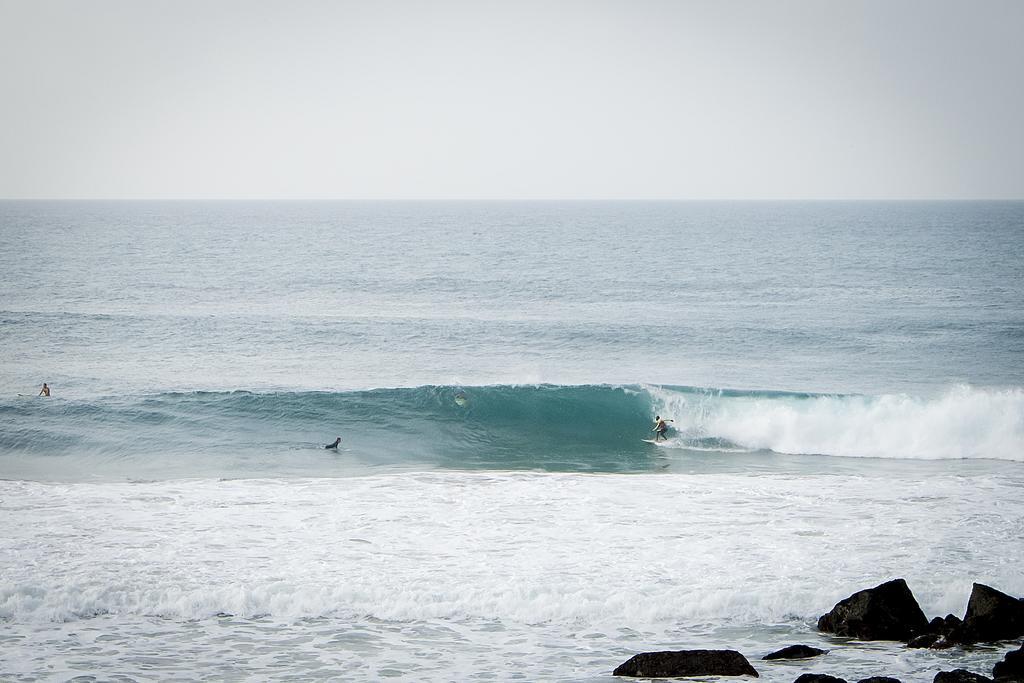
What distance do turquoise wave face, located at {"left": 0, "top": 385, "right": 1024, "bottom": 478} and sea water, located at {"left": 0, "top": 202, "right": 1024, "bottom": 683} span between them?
0.11m

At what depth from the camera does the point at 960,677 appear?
8648mm

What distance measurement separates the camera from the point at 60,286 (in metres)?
51.7

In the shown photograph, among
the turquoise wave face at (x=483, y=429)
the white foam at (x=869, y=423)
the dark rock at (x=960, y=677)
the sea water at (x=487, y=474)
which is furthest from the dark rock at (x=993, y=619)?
Result: the white foam at (x=869, y=423)

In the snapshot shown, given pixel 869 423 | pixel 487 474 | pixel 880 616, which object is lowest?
pixel 487 474

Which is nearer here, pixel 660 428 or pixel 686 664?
pixel 686 664

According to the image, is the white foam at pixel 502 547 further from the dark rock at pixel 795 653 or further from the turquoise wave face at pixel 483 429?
the turquoise wave face at pixel 483 429

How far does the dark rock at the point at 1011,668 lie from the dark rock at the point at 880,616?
1586 mm

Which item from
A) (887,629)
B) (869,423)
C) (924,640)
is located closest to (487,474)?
(887,629)

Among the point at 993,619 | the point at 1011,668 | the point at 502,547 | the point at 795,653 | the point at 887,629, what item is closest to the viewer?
the point at 1011,668

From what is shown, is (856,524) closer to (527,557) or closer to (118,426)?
(527,557)

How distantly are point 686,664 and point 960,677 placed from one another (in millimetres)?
2610

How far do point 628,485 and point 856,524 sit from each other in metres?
4.67

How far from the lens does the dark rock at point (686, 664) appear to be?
31.0ft

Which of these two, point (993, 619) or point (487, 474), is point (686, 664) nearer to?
point (993, 619)
